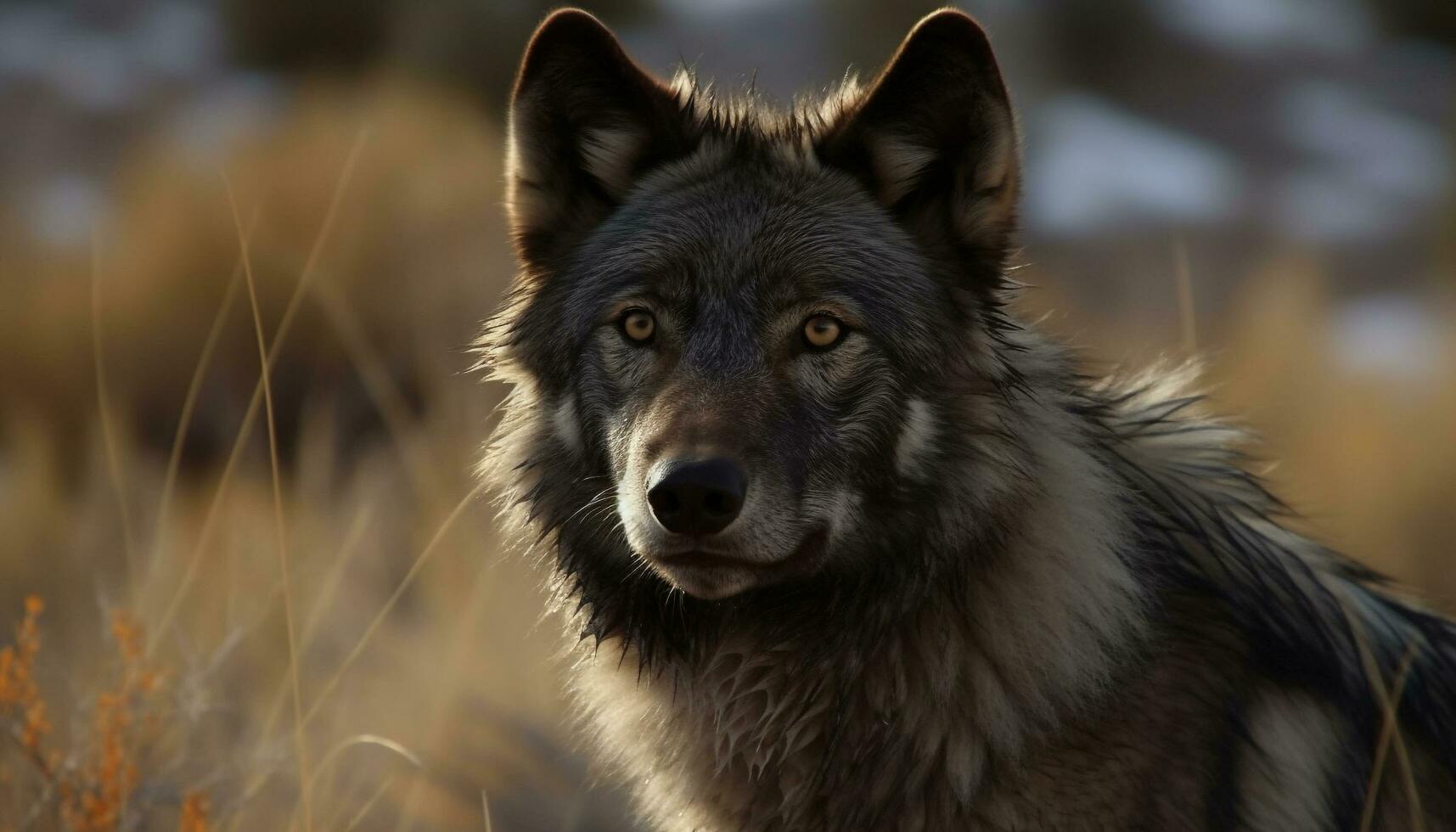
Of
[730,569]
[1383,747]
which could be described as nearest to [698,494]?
[730,569]

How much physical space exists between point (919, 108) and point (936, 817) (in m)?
1.45

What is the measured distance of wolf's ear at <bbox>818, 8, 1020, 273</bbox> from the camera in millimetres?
2678

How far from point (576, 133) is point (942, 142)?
87cm

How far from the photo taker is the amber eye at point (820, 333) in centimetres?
271

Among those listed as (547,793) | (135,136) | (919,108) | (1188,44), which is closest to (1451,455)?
(547,793)

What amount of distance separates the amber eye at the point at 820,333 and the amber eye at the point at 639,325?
331 mm

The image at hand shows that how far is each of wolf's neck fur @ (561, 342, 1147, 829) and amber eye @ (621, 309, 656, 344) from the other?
647 millimetres

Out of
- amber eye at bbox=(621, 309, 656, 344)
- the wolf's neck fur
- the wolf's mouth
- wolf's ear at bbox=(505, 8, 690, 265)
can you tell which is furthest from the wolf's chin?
wolf's ear at bbox=(505, 8, 690, 265)

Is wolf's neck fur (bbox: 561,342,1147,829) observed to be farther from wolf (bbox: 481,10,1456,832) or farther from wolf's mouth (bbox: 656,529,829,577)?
wolf's mouth (bbox: 656,529,829,577)

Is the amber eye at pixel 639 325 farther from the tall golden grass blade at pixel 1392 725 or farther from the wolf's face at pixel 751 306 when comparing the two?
the tall golden grass blade at pixel 1392 725

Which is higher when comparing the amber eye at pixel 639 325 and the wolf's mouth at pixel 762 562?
the amber eye at pixel 639 325

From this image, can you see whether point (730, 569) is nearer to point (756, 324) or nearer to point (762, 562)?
point (762, 562)

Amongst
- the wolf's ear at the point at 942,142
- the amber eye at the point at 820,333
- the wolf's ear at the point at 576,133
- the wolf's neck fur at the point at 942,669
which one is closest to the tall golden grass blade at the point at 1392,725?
the wolf's neck fur at the point at 942,669

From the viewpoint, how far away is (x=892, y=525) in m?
2.73
